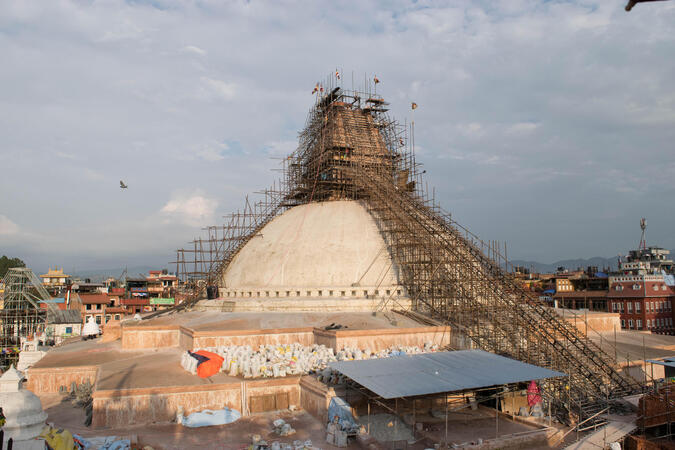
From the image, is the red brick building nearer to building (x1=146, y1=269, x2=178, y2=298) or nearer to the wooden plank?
the wooden plank

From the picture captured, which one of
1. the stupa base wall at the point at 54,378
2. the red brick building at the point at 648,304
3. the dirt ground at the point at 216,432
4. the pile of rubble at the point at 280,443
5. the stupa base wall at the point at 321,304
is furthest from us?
the red brick building at the point at 648,304

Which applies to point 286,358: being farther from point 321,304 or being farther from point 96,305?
point 96,305

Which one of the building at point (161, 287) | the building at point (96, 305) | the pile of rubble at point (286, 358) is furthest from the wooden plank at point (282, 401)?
the building at point (161, 287)

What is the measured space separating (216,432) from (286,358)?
15.5 ft

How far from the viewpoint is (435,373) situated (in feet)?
46.1

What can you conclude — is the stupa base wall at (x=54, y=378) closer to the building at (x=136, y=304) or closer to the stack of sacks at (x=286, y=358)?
the stack of sacks at (x=286, y=358)

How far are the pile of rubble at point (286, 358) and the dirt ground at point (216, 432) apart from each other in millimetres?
1603

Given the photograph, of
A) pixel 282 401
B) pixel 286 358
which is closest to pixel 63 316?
pixel 286 358

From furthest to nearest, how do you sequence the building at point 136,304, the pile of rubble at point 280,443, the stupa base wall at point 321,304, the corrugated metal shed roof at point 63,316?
1. the building at point 136,304
2. the corrugated metal shed roof at point 63,316
3. the stupa base wall at point 321,304
4. the pile of rubble at point 280,443

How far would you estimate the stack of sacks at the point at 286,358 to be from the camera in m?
17.3

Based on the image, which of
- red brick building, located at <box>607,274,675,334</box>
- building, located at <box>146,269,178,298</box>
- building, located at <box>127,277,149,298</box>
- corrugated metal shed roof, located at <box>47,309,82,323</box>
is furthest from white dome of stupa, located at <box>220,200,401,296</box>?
building, located at <box>127,277,149,298</box>

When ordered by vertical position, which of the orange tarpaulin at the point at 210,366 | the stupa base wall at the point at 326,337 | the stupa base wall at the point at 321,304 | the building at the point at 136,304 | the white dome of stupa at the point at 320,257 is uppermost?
the white dome of stupa at the point at 320,257

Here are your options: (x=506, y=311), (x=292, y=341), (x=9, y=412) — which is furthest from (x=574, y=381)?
(x=9, y=412)

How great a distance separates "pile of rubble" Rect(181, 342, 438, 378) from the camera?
1731cm
